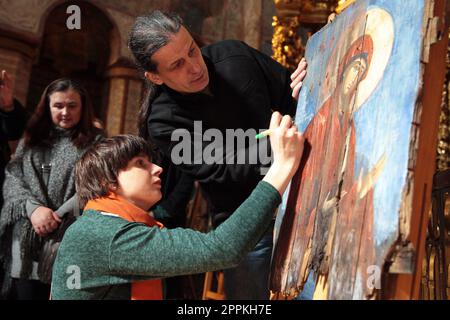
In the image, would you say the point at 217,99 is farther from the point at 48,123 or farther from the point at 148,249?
the point at 48,123

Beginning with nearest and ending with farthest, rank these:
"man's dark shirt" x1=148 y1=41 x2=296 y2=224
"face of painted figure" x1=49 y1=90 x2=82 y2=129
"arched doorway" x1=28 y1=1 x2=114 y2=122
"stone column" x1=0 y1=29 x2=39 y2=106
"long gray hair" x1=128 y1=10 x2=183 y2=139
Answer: "long gray hair" x1=128 y1=10 x2=183 y2=139
"man's dark shirt" x1=148 y1=41 x2=296 y2=224
"face of painted figure" x1=49 y1=90 x2=82 y2=129
"stone column" x1=0 y1=29 x2=39 y2=106
"arched doorway" x1=28 y1=1 x2=114 y2=122

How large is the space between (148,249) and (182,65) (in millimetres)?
629

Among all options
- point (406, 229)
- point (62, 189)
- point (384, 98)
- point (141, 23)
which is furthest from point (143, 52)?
point (62, 189)

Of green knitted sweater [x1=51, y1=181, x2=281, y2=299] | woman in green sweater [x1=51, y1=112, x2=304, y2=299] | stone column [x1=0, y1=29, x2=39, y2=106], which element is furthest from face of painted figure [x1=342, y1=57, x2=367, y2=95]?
stone column [x1=0, y1=29, x2=39, y2=106]

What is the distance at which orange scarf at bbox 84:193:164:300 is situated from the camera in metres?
1.37

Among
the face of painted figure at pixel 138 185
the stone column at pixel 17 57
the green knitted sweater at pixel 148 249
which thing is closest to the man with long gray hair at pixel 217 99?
the face of painted figure at pixel 138 185

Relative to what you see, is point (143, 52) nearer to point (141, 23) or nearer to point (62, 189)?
point (141, 23)

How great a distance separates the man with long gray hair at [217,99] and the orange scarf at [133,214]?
32 cm

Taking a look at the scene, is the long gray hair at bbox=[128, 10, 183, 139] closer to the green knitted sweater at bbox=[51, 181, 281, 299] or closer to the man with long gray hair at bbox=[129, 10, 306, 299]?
the man with long gray hair at bbox=[129, 10, 306, 299]

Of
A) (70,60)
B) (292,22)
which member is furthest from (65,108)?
(70,60)

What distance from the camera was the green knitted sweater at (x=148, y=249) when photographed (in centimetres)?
129

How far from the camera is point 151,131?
1854 millimetres
